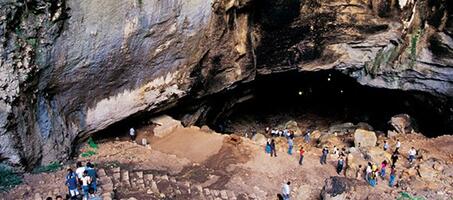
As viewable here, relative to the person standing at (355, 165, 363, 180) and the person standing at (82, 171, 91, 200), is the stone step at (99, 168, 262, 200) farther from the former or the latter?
the person standing at (355, 165, 363, 180)

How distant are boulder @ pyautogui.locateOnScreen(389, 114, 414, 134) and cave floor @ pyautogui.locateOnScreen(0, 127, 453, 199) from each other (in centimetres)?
354

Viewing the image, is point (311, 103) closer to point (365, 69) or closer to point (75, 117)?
point (365, 69)

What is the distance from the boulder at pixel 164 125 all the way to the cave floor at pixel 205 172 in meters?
0.21

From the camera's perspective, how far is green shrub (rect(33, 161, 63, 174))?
1339 cm

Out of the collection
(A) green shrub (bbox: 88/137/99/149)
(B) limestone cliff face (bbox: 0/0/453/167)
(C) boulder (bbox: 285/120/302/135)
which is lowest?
(C) boulder (bbox: 285/120/302/135)

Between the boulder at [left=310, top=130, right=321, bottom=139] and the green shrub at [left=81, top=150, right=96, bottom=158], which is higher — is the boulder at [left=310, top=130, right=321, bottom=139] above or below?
below

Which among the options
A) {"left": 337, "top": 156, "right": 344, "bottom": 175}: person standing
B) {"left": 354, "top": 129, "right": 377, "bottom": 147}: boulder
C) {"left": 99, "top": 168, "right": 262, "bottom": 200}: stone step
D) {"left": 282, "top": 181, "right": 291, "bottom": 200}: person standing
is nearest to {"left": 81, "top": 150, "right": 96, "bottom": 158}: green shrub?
{"left": 99, "top": 168, "right": 262, "bottom": 200}: stone step

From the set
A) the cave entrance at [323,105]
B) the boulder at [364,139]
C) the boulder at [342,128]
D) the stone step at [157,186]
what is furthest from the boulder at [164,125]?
the boulder at [342,128]

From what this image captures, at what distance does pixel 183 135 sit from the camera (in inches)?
690

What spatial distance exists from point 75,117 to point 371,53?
13.4m

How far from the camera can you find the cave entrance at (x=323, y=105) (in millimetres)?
23422

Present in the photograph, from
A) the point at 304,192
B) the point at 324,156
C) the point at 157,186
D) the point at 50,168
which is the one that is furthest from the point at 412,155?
the point at 50,168

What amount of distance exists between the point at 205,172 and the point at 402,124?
1178cm

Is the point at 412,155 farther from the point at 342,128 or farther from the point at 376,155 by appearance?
the point at 342,128
